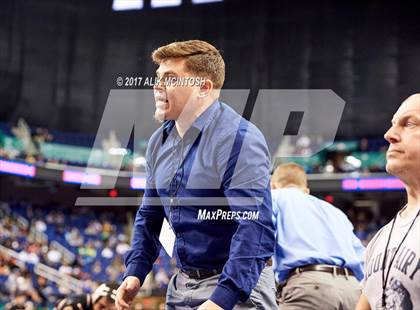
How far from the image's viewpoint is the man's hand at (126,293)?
1.97 meters

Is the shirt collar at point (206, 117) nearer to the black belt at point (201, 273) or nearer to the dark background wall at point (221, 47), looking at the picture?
the black belt at point (201, 273)

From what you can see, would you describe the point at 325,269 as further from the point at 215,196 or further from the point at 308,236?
the point at 215,196

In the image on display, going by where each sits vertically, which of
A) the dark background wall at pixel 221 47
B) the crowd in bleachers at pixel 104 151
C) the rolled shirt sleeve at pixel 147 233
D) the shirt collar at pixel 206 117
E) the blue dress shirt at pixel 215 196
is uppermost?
the shirt collar at pixel 206 117

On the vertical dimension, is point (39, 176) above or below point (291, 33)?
below

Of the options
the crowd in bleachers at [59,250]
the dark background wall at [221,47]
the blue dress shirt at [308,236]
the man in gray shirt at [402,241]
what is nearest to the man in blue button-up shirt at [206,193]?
the man in gray shirt at [402,241]

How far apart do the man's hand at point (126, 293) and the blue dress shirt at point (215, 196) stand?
0.15 ft

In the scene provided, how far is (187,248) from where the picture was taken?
1.91 meters

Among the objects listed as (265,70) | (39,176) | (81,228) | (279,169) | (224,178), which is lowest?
(81,228)

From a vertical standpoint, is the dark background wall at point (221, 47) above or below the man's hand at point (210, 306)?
below

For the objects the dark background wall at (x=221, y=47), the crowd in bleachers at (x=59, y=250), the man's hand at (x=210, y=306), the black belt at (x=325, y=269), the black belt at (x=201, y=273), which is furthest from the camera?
the crowd in bleachers at (x=59, y=250)

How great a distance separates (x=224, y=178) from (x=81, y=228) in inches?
538

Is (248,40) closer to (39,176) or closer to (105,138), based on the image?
(105,138)

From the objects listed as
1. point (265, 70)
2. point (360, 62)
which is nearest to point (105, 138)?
point (265, 70)

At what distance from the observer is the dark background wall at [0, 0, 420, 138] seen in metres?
8.91
